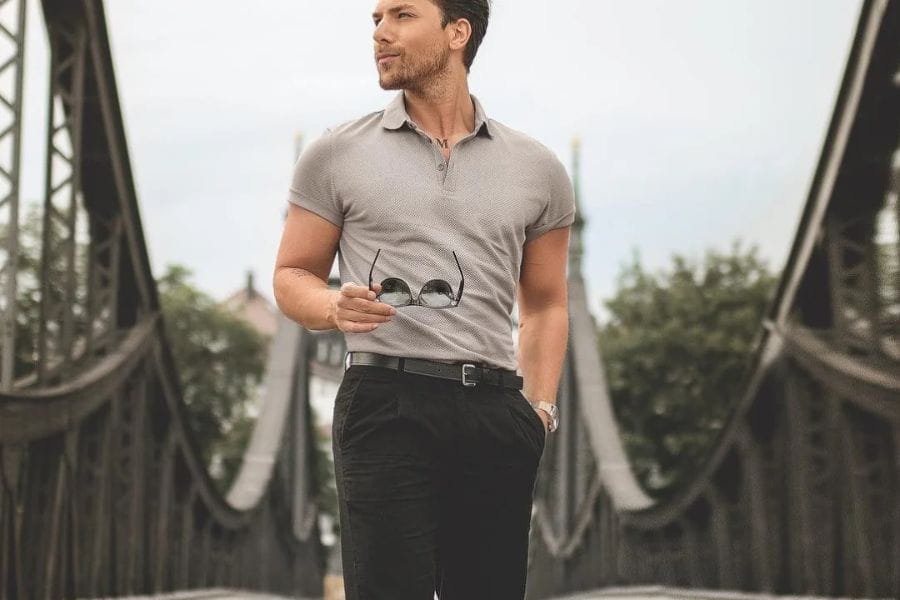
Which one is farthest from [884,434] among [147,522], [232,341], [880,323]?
[232,341]

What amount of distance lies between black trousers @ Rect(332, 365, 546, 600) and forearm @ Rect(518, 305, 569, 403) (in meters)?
0.21

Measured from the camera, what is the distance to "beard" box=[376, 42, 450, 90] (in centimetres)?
328

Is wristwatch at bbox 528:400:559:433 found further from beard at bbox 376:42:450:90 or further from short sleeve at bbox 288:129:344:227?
beard at bbox 376:42:450:90

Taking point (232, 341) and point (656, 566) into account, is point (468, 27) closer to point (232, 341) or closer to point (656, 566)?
point (656, 566)

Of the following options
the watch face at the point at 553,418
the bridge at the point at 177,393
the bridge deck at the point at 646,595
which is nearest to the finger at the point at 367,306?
the watch face at the point at 553,418

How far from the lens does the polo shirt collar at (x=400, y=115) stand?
10.8ft

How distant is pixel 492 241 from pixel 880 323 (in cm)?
884

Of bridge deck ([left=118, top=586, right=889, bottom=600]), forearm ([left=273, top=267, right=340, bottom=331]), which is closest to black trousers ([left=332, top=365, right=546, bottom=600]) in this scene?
forearm ([left=273, top=267, right=340, bottom=331])

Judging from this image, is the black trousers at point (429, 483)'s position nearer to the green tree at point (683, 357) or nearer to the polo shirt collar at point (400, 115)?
the polo shirt collar at point (400, 115)

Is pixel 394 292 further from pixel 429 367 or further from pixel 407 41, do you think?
pixel 407 41

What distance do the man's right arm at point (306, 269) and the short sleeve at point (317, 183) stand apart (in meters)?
0.02

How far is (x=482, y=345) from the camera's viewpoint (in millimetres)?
3209

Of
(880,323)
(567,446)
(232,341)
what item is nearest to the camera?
(880,323)

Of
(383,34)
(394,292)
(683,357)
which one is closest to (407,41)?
(383,34)
